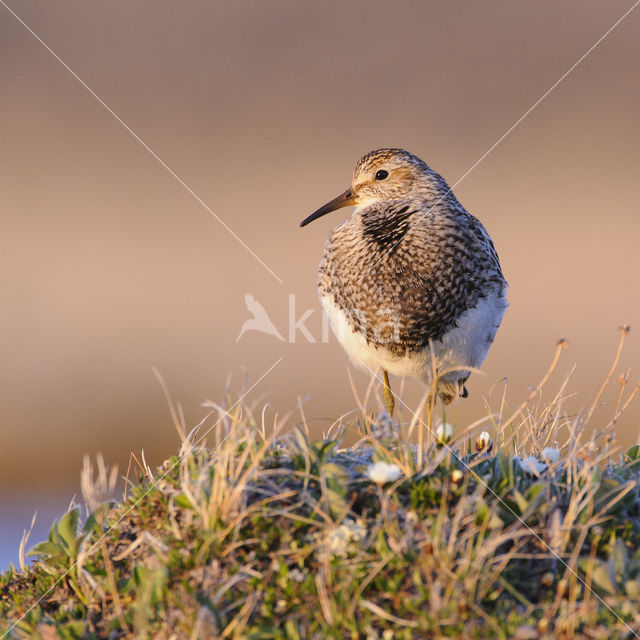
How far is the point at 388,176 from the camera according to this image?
711 centimetres

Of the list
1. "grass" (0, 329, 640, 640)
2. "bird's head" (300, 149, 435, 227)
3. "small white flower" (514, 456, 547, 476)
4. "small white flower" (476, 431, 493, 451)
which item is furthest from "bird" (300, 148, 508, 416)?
"grass" (0, 329, 640, 640)

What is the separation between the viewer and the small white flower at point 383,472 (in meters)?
3.55

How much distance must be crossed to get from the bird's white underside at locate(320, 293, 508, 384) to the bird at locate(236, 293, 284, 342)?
7896 mm

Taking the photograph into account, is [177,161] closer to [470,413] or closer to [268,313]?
[268,313]

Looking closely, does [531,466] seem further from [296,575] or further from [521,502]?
[296,575]

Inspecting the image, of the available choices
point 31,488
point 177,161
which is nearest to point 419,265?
point 31,488

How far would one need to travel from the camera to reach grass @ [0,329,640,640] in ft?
9.87

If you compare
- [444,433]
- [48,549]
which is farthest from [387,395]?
[48,549]

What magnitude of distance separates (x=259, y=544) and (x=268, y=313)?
37.6ft

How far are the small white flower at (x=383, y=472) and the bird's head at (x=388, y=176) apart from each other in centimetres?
373

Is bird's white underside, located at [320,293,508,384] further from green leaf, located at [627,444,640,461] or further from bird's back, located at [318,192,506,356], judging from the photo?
green leaf, located at [627,444,640,461]

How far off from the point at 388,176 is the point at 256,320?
8422 mm

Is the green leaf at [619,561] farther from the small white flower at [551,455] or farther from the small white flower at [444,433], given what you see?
the small white flower at [444,433]

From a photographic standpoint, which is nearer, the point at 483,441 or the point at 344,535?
the point at 344,535
